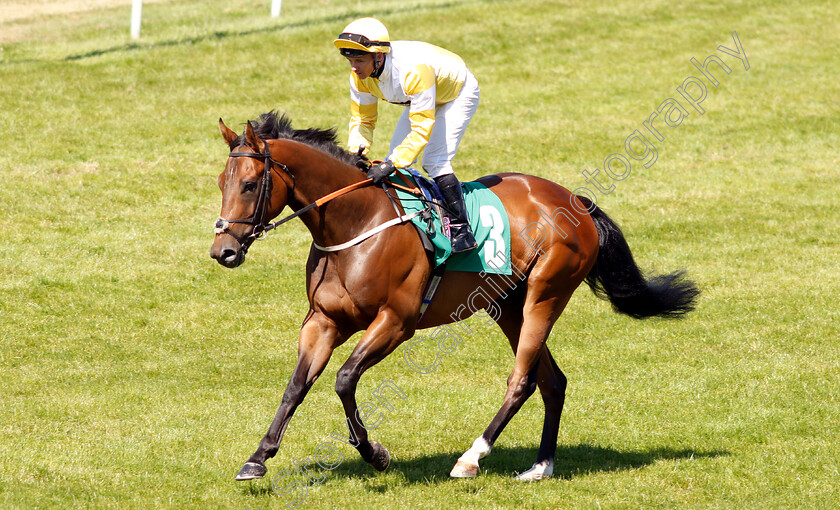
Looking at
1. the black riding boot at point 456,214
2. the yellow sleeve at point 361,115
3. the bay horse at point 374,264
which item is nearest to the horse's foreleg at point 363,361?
the bay horse at point 374,264

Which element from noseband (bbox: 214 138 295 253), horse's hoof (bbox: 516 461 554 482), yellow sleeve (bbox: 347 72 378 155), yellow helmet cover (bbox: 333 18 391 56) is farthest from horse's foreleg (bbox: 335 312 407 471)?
yellow helmet cover (bbox: 333 18 391 56)

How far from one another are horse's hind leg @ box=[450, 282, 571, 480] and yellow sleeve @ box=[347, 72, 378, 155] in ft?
5.35

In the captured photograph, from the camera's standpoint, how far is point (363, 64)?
612 centimetres

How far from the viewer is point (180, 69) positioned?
1720cm

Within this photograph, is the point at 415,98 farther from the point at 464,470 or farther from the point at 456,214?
the point at 464,470

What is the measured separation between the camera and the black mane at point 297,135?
5984mm

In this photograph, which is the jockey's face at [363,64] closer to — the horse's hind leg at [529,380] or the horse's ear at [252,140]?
the horse's ear at [252,140]

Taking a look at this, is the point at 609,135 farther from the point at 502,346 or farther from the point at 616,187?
the point at 502,346

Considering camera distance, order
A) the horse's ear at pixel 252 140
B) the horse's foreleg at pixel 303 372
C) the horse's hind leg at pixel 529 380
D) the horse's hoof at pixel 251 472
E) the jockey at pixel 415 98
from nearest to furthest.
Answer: the horse's ear at pixel 252 140 < the horse's hoof at pixel 251 472 < the horse's foreleg at pixel 303 372 < the jockey at pixel 415 98 < the horse's hind leg at pixel 529 380

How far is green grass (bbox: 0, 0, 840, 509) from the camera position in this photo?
6.60m

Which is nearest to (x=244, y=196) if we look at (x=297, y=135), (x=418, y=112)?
(x=297, y=135)

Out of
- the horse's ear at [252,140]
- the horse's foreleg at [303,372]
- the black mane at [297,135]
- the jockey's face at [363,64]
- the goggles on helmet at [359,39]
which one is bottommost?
the horse's foreleg at [303,372]

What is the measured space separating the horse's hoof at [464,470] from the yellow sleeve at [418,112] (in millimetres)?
2068

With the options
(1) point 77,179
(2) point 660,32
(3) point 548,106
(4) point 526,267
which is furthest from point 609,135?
(4) point 526,267
